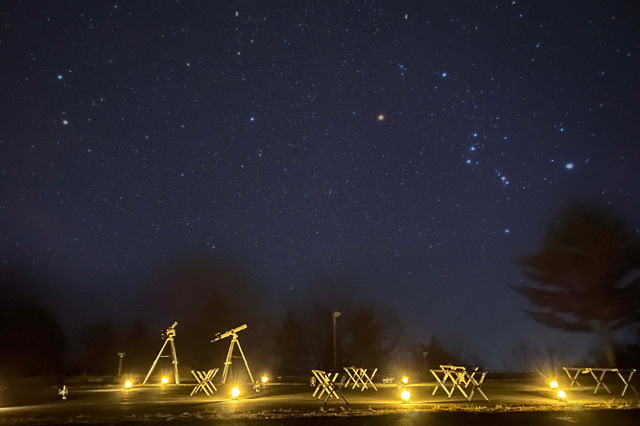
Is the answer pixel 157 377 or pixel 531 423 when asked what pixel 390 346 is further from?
pixel 531 423

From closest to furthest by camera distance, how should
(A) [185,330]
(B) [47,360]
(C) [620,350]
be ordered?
(C) [620,350]
(B) [47,360]
(A) [185,330]

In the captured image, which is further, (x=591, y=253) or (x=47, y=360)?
(x=47, y=360)

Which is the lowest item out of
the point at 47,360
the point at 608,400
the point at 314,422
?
the point at 608,400

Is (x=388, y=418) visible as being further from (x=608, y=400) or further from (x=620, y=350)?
(x=620, y=350)

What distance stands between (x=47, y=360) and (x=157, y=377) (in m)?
12.8

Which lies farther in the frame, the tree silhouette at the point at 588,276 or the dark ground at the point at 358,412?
the tree silhouette at the point at 588,276

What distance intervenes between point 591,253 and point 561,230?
7.41ft

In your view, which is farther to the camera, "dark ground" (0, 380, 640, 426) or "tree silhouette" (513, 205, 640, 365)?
"tree silhouette" (513, 205, 640, 365)

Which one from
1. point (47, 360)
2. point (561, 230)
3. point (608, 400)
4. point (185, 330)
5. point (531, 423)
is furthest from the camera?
point (185, 330)

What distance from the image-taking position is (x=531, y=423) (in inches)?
362

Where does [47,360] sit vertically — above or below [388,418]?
above

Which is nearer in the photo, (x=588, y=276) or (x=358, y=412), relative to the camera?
(x=358, y=412)

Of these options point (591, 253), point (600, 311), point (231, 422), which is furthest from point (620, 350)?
point (231, 422)

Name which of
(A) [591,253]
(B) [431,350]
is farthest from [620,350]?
(B) [431,350]
